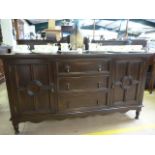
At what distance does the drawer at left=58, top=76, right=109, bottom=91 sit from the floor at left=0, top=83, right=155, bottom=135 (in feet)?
1.93

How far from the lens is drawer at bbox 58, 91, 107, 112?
1997 mm

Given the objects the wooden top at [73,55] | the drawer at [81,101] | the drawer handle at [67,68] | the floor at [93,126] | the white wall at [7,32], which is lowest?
the floor at [93,126]

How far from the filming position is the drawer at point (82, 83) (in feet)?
6.28

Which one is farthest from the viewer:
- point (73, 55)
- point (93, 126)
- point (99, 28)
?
point (99, 28)

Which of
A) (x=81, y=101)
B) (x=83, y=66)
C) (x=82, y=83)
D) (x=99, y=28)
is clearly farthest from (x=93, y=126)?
(x=99, y=28)

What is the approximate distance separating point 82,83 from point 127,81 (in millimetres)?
629

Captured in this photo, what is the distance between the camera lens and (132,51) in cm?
201

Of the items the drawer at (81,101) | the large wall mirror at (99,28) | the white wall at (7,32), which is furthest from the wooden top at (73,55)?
the white wall at (7,32)

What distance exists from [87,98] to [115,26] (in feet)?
9.94

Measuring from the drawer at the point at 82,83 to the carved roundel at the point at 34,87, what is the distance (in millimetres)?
251

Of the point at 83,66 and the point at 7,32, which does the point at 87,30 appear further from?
the point at 83,66

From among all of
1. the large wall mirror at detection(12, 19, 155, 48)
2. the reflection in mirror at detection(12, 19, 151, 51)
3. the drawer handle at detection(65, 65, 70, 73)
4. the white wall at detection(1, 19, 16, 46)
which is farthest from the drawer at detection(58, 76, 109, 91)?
the white wall at detection(1, 19, 16, 46)

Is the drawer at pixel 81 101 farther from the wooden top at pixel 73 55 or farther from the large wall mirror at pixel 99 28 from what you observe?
the large wall mirror at pixel 99 28

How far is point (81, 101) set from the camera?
6.73 feet
